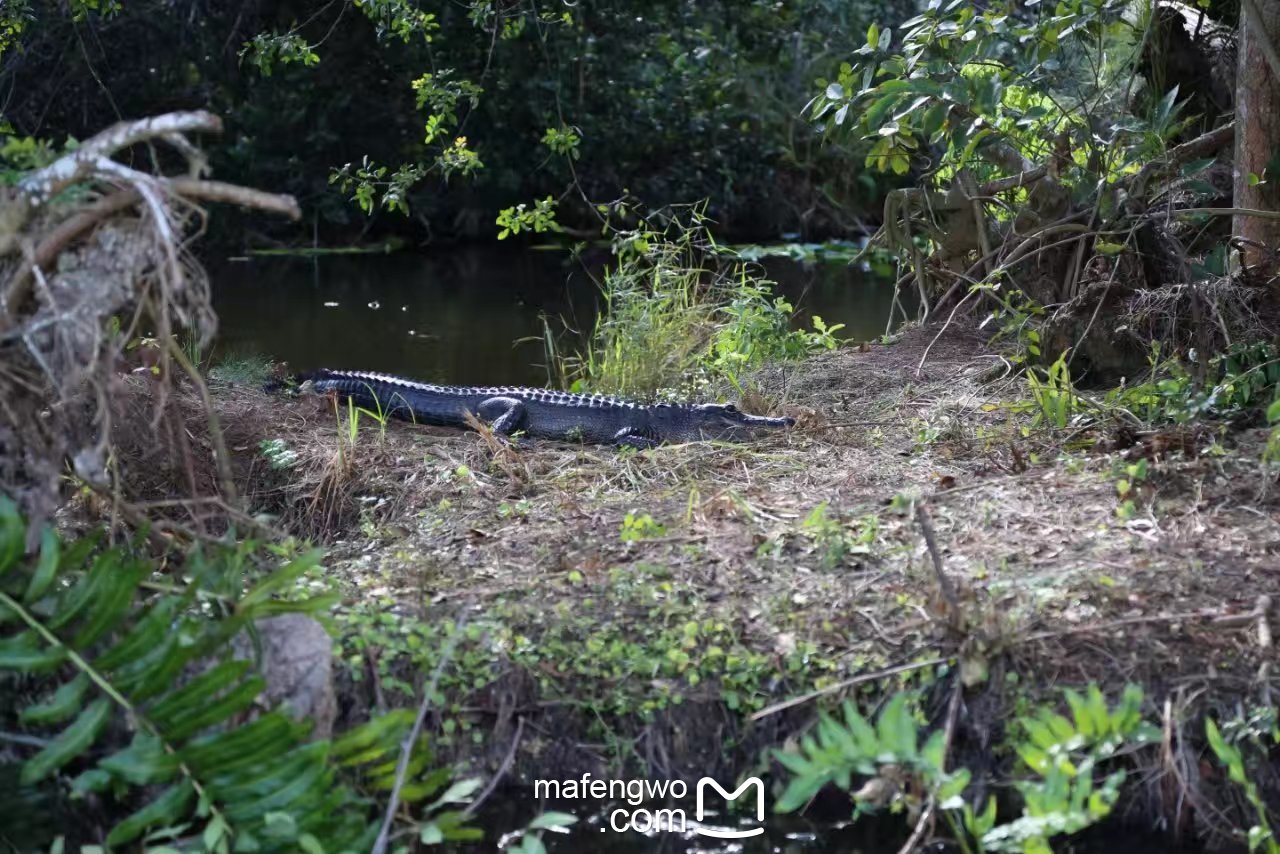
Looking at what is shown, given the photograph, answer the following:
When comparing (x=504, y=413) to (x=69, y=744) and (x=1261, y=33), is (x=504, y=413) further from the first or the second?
(x=69, y=744)

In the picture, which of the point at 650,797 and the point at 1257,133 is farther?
the point at 1257,133

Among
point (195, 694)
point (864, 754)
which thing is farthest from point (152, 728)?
point (864, 754)

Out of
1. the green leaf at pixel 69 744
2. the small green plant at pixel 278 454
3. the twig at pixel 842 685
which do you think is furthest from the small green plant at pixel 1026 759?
the small green plant at pixel 278 454

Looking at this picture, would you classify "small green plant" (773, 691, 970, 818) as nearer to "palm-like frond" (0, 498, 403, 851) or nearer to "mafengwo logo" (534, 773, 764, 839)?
"mafengwo logo" (534, 773, 764, 839)

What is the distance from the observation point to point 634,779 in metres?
3.62

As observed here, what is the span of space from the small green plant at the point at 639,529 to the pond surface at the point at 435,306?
373cm

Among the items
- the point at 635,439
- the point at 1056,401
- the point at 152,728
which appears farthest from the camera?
the point at 635,439

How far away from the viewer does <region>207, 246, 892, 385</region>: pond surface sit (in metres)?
9.68

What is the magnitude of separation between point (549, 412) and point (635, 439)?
0.56 metres

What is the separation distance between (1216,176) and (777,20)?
994 centimetres

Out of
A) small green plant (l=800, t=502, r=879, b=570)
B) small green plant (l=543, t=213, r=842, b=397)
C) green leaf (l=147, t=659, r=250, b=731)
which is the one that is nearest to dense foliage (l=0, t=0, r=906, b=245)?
small green plant (l=543, t=213, r=842, b=397)

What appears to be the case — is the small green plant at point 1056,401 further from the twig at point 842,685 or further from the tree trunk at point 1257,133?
the twig at point 842,685

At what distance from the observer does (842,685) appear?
3547mm

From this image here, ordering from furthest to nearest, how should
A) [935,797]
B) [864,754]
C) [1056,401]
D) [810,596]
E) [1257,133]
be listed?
[1257,133] < [1056,401] < [810,596] < [935,797] < [864,754]
